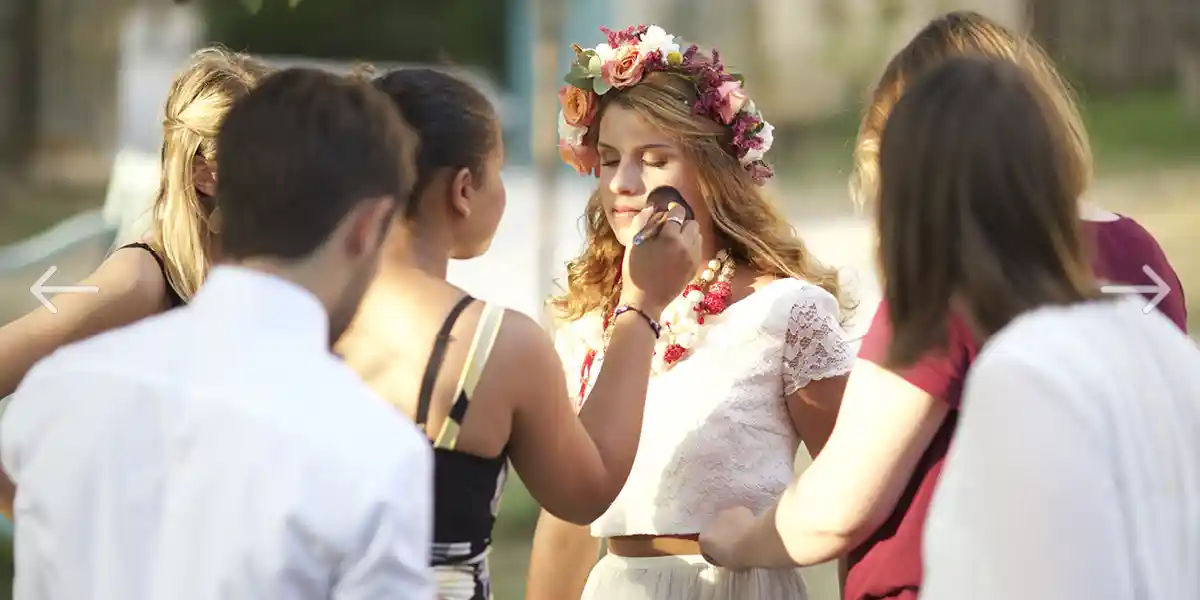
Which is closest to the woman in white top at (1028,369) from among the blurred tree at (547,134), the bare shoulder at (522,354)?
the bare shoulder at (522,354)

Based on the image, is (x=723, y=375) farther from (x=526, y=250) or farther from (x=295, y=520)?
(x=526, y=250)

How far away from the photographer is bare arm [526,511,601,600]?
98.5 inches

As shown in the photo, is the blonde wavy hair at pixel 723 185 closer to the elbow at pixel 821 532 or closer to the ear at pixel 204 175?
the ear at pixel 204 175

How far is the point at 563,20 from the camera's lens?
6430mm

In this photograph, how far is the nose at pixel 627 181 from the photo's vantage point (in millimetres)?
2439

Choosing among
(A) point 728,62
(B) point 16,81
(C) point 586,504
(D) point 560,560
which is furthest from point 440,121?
(B) point 16,81

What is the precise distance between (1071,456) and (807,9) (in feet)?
20.0

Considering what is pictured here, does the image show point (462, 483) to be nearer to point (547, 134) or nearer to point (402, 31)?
point (547, 134)

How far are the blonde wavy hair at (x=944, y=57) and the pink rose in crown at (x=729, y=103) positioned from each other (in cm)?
44

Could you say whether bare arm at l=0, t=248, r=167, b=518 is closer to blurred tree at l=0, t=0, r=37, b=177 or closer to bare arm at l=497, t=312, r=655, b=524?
bare arm at l=497, t=312, r=655, b=524

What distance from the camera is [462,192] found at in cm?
174

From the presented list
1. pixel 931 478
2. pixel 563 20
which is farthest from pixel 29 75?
pixel 931 478

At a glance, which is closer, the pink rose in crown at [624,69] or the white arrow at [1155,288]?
the white arrow at [1155,288]

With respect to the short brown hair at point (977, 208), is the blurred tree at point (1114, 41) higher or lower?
higher
